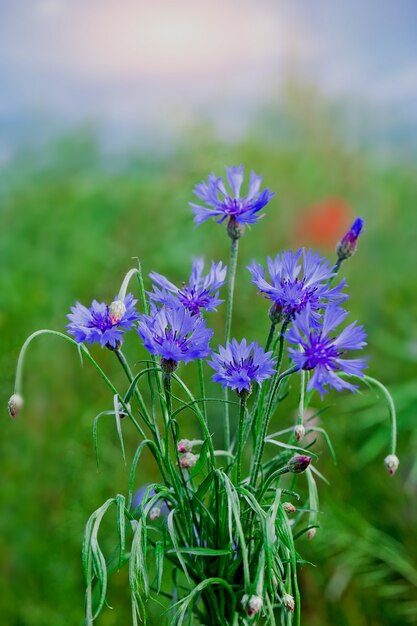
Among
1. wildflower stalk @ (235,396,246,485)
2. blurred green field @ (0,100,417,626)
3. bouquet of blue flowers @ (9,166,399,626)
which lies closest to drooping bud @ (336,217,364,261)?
bouquet of blue flowers @ (9,166,399,626)

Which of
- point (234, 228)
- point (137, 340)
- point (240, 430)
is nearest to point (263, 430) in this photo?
point (240, 430)

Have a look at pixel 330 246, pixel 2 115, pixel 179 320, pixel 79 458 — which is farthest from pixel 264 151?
pixel 179 320

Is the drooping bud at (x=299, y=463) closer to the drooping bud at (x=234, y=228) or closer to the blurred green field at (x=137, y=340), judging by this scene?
the drooping bud at (x=234, y=228)

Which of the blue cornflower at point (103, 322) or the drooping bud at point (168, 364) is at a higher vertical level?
the blue cornflower at point (103, 322)

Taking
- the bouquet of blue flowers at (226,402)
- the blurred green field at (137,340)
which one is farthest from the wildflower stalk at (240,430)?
the blurred green field at (137,340)

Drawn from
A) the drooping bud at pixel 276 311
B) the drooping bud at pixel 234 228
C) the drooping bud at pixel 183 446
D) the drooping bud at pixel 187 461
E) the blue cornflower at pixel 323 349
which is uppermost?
the drooping bud at pixel 234 228

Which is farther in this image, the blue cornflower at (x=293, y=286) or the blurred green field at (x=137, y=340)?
the blurred green field at (x=137, y=340)

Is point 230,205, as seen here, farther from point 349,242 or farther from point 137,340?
point 137,340
